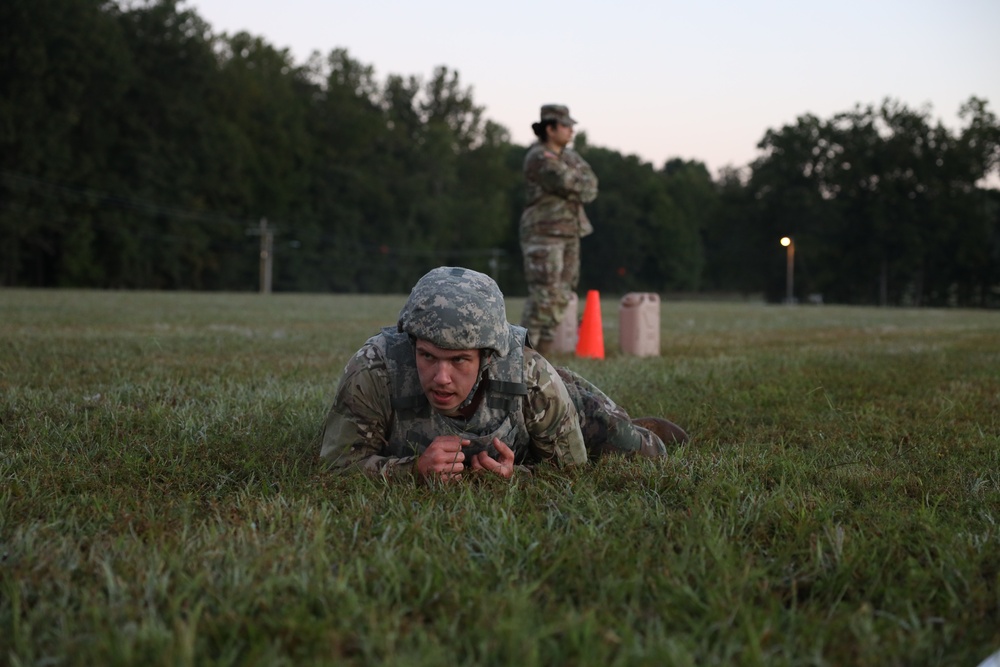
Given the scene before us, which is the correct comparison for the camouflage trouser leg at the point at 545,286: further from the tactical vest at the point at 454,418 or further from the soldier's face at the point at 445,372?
the soldier's face at the point at 445,372

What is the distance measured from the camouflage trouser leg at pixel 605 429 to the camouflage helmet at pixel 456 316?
2.97 ft

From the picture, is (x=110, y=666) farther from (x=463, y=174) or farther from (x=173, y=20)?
(x=463, y=174)

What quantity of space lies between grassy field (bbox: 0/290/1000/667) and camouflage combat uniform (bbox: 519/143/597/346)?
3.90m

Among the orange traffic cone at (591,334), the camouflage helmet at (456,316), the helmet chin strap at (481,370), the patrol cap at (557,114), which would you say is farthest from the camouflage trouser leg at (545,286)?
the camouflage helmet at (456,316)

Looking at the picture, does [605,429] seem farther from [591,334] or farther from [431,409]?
[591,334]

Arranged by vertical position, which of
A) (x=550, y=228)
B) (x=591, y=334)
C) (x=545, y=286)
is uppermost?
(x=550, y=228)

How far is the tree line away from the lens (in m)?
48.0

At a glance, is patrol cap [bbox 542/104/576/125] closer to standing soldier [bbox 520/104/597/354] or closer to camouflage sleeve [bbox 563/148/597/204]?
standing soldier [bbox 520/104/597/354]

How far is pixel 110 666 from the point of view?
5.68 feet

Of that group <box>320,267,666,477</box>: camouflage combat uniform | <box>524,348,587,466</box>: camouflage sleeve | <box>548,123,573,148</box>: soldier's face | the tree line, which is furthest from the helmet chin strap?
the tree line

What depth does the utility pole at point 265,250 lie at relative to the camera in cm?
5878

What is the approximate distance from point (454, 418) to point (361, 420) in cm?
38

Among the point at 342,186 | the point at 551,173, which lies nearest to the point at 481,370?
the point at 551,173

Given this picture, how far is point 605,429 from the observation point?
13.4 feet
